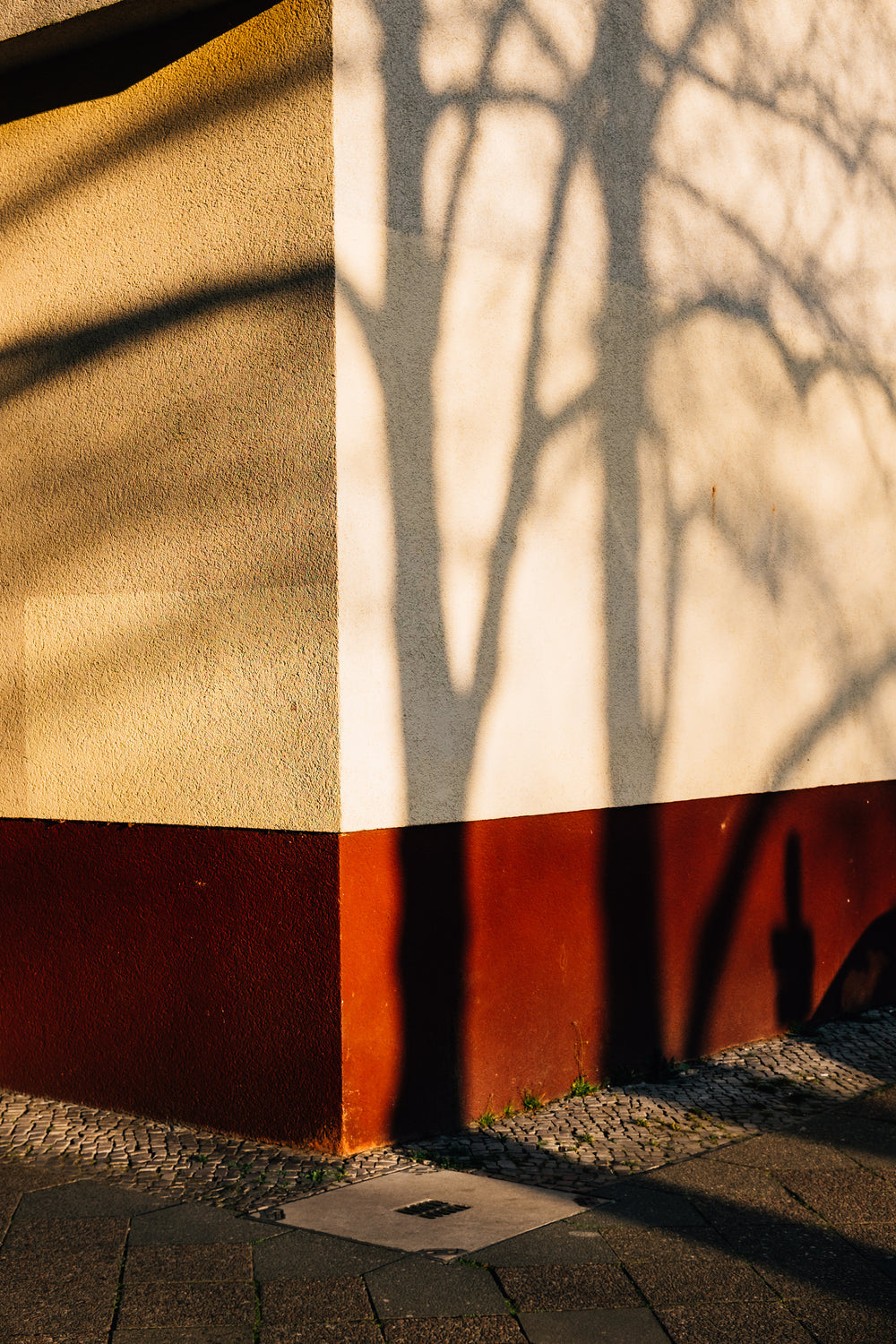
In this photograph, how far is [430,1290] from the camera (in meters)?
3.93

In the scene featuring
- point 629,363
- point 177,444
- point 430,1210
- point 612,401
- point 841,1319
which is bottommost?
point 841,1319

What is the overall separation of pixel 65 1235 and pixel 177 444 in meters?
2.82

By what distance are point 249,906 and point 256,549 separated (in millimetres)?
1299

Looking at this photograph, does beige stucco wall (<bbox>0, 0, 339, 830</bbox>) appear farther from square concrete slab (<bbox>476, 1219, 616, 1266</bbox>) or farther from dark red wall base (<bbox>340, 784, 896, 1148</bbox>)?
square concrete slab (<bbox>476, 1219, 616, 1266</bbox>)

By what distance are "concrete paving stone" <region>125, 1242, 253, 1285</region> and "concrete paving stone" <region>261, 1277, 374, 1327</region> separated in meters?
0.15

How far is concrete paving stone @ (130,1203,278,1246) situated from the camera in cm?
432

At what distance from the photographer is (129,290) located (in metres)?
5.68

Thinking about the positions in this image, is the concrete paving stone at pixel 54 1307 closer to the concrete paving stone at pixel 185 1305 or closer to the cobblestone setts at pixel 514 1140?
the concrete paving stone at pixel 185 1305

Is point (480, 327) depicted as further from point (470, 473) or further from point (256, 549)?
point (256, 549)

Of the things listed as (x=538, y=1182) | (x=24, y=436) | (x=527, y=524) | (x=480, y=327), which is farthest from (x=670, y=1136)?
(x=24, y=436)

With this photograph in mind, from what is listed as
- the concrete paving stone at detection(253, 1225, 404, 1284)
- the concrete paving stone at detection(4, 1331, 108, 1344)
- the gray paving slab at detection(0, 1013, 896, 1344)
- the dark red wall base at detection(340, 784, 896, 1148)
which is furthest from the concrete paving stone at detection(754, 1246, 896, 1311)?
the concrete paving stone at detection(4, 1331, 108, 1344)

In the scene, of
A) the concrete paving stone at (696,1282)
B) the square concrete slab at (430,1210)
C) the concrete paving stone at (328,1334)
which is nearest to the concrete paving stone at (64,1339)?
the concrete paving stone at (328,1334)

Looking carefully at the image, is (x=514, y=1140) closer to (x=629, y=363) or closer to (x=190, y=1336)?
(x=190, y=1336)

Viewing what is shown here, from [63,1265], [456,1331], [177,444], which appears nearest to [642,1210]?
Answer: [456,1331]
